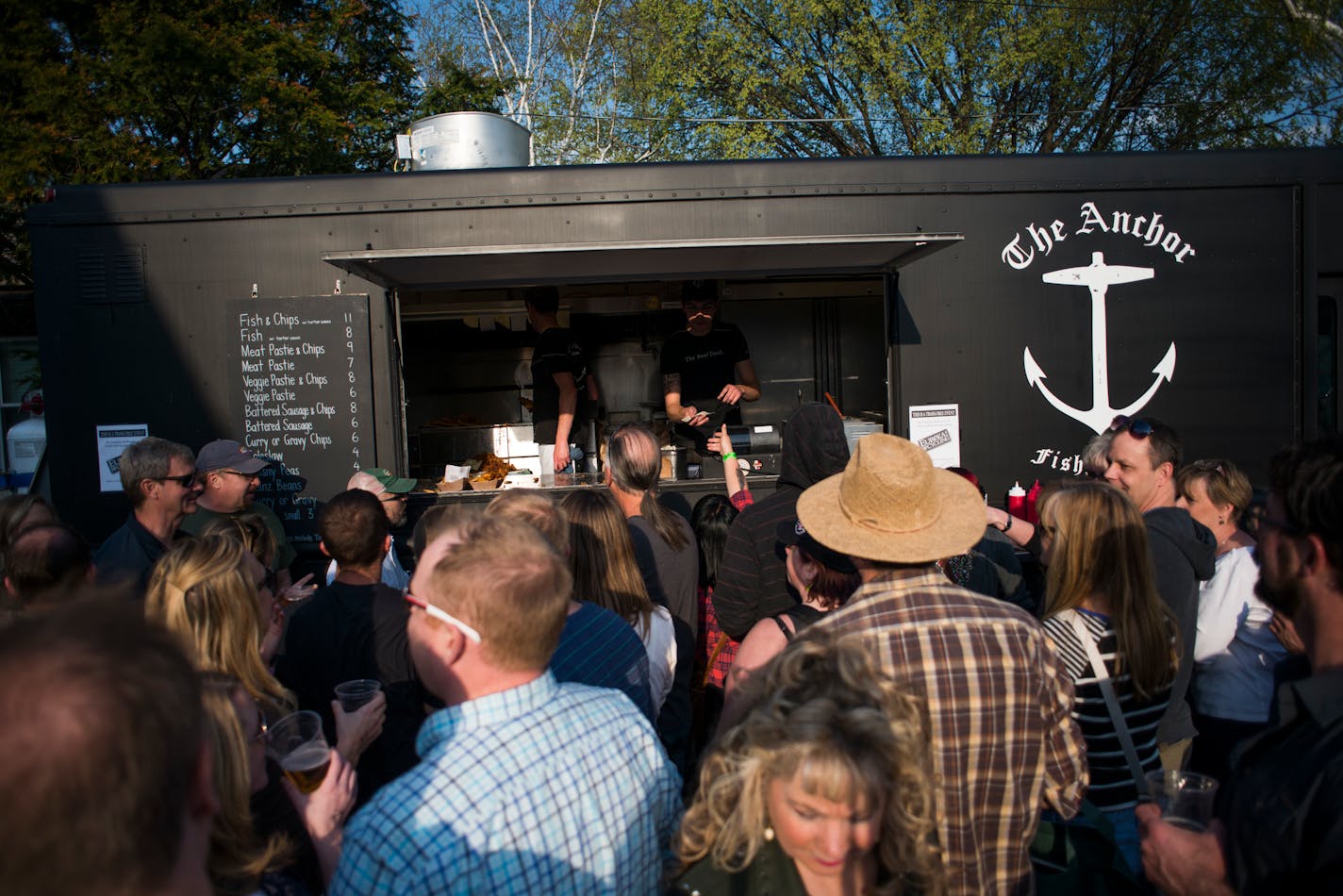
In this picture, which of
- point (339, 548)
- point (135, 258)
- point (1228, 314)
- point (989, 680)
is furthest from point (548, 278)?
point (989, 680)

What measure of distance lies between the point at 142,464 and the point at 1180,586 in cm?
402

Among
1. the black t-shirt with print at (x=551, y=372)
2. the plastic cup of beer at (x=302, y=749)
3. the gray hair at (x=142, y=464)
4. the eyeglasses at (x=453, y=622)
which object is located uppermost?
the black t-shirt with print at (x=551, y=372)

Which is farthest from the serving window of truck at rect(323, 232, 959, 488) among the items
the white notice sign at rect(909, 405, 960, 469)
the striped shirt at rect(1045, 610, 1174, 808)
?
the striped shirt at rect(1045, 610, 1174, 808)

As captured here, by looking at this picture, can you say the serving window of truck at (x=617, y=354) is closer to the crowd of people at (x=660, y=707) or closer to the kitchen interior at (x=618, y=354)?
the kitchen interior at (x=618, y=354)

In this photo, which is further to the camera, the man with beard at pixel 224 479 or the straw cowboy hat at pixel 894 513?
the man with beard at pixel 224 479

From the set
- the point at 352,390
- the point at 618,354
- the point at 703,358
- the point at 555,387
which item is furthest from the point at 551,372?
the point at 618,354

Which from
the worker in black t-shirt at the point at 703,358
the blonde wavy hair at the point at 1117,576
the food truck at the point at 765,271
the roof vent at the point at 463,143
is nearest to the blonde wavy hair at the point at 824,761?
the blonde wavy hair at the point at 1117,576

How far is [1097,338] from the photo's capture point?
559cm

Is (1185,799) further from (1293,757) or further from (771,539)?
(771,539)

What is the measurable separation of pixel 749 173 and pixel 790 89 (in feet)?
55.7

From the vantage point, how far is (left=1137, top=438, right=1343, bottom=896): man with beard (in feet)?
4.54

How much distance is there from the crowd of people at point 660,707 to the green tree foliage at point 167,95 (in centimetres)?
1507

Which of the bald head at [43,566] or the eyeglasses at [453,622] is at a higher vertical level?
the eyeglasses at [453,622]

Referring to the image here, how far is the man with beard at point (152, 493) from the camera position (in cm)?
387
